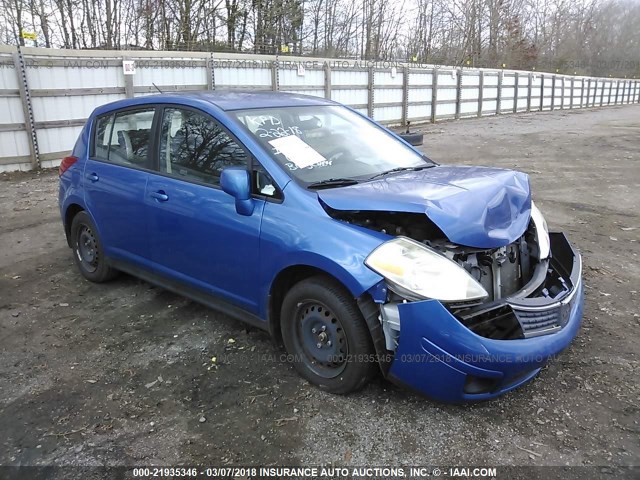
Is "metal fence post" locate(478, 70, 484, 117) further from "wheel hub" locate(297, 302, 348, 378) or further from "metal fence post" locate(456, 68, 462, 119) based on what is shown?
"wheel hub" locate(297, 302, 348, 378)

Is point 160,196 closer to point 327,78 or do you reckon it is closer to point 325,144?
point 325,144

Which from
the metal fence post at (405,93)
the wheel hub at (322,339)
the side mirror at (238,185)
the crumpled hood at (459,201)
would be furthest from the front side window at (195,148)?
the metal fence post at (405,93)

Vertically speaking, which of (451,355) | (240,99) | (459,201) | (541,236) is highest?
(240,99)

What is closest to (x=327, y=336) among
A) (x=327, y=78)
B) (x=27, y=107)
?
(x=27, y=107)

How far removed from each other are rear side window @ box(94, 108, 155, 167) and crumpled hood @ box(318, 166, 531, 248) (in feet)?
5.77

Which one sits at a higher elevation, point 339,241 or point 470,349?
point 339,241

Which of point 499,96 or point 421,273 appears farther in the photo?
point 499,96

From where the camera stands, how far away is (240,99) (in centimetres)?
373

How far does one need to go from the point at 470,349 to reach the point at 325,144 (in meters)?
1.76

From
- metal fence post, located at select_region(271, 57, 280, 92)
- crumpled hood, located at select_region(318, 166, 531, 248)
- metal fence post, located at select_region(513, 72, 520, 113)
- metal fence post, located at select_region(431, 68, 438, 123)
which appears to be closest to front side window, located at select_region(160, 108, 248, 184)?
crumpled hood, located at select_region(318, 166, 531, 248)

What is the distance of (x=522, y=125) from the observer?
68.2 ft

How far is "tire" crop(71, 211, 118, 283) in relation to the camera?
4.54 m

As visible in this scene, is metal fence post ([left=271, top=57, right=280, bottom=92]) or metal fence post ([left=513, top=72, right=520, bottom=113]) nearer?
metal fence post ([left=271, top=57, right=280, bottom=92])

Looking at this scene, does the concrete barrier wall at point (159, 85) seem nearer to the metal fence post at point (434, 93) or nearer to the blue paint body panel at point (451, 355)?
the metal fence post at point (434, 93)
